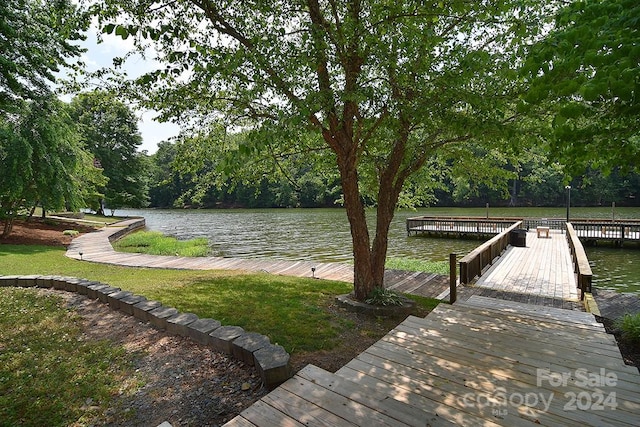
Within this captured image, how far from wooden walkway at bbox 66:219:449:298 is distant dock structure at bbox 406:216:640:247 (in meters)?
10.9

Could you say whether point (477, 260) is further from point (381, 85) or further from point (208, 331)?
point (208, 331)

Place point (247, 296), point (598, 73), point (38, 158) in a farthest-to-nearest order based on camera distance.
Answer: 1. point (38, 158)
2. point (247, 296)
3. point (598, 73)

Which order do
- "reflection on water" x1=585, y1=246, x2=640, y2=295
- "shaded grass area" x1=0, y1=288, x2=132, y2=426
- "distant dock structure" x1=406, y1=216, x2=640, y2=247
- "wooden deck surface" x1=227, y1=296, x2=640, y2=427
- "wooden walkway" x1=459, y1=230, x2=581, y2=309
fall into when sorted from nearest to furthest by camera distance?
1. "wooden deck surface" x1=227, y1=296, x2=640, y2=427
2. "shaded grass area" x1=0, y1=288, x2=132, y2=426
3. "wooden walkway" x1=459, y1=230, x2=581, y2=309
4. "reflection on water" x1=585, y1=246, x2=640, y2=295
5. "distant dock structure" x1=406, y1=216, x2=640, y2=247

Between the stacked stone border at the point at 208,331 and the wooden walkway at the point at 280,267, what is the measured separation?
185 inches

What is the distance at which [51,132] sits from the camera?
12.5m

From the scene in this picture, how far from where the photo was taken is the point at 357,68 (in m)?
5.01

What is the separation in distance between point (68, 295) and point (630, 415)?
7.44 m

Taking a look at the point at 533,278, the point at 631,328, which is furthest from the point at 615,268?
the point at 631,328

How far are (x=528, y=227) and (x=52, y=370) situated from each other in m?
21.0

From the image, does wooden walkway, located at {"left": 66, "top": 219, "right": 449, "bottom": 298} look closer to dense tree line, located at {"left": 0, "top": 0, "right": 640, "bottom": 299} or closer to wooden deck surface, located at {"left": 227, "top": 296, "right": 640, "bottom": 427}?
dense tree line, located at {"left": 0, "top": 0, "right": 640, "bottom": 299}

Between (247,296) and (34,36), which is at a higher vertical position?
(34,36)

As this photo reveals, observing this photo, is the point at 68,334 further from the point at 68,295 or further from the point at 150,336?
the point at 68,295

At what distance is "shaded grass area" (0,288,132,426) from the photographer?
272 centimetres

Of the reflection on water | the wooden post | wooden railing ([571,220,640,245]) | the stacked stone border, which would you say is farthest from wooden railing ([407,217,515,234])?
the stacked stone border
